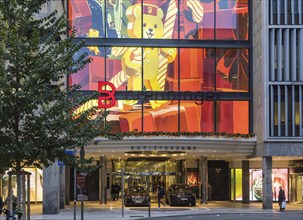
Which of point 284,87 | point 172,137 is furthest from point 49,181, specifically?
point 284,87

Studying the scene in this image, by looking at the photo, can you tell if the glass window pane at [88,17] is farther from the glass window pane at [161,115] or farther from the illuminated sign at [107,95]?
the glass window pane at [161,115]

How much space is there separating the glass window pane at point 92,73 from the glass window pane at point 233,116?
30.8ft

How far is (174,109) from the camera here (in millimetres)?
47875

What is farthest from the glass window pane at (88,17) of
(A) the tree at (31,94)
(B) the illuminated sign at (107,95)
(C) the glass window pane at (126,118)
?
(A) the tree at (31,94)

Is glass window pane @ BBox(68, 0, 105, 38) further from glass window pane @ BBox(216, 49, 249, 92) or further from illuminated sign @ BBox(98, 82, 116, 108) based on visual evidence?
glass window pane @ BBox(216, 49, 249, 92)

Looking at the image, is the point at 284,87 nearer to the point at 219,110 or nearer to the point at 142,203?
the point at 219,110

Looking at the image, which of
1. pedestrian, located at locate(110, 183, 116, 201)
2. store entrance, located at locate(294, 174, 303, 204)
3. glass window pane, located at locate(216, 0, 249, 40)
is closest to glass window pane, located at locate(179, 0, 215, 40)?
glass window pane, located at locate(216, 0, 249, 40)

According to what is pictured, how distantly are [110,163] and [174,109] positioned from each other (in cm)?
1299

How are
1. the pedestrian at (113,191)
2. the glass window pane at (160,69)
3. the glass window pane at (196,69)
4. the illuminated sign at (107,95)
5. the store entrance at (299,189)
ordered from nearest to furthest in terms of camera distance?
the illuminated sign at (107,95) → the glass window pane at (160,69) → the glass window pane at (196,69) → the store entrance at (299,189) → the pedestrian at (113,191)

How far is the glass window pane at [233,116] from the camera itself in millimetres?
48219

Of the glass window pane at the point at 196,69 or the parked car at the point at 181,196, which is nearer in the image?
the parked car at the point at 181,196

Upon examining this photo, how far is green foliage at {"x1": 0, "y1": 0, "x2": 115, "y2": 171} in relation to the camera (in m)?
17.6

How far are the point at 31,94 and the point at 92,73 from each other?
3055 cm

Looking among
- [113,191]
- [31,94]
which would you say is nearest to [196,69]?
[113,191]
